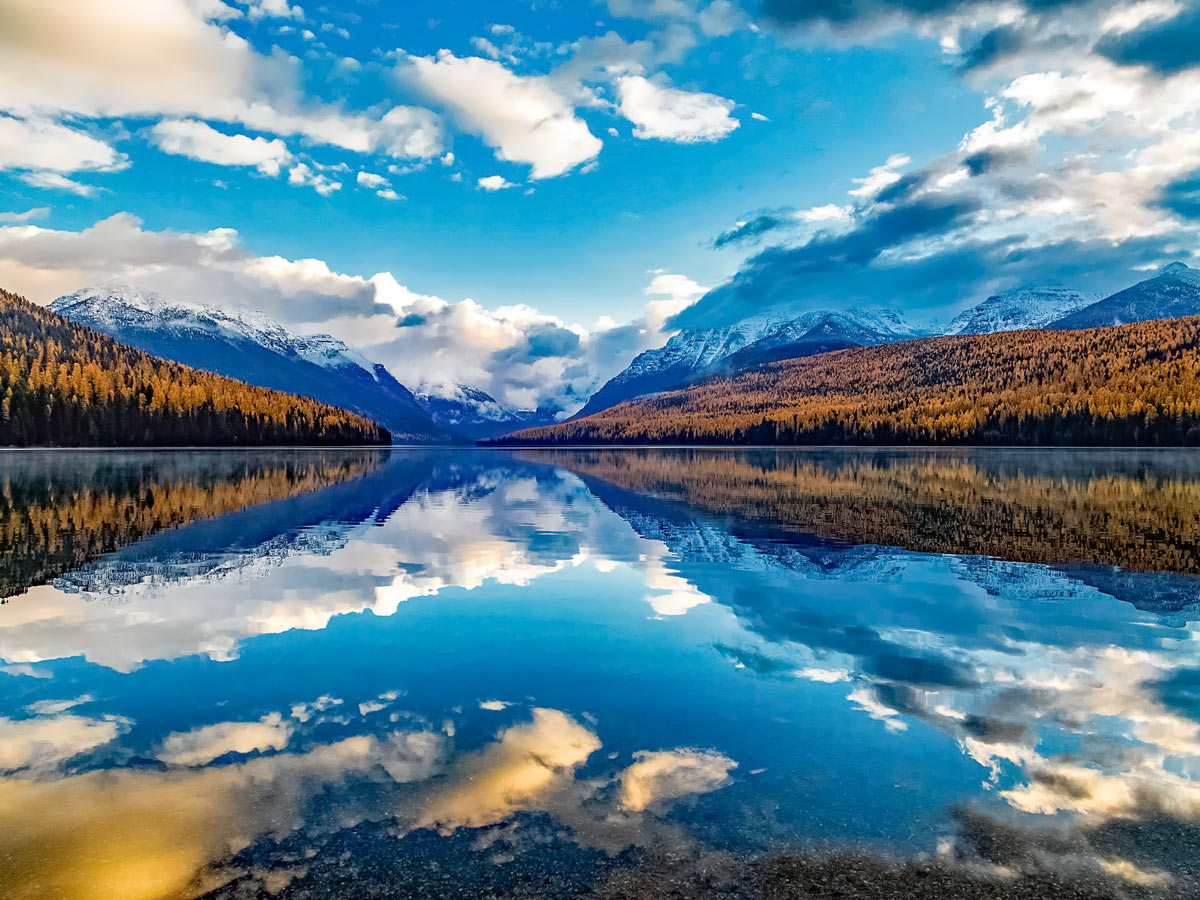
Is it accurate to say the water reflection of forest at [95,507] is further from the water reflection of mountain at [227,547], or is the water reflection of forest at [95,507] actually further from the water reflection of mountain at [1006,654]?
the water reflection of mountain at [1006,654]

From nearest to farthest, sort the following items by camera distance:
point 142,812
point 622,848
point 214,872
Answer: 1. point 214,872
2. point 622,848
3. point 142,812

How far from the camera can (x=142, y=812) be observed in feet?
30.5

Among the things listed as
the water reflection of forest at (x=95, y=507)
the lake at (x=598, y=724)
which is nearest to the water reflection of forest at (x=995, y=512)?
the lake at (x=598, y=724)

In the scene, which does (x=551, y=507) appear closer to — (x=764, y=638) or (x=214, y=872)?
(x=764, y=638)

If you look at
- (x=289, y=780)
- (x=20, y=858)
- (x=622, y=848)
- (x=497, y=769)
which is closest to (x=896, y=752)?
(x=622, y=848)

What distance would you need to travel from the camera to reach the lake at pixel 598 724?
8.17 metres

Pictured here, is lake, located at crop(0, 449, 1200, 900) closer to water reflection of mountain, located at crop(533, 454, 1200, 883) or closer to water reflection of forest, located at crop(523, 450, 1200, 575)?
water reflection of mountain, located at crop(533, 454, 1200, 883)

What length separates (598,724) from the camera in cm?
1265

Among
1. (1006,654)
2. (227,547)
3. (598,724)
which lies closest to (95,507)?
(227,547)

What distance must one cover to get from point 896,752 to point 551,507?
4832 cm

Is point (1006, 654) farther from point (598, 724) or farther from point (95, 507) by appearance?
point (95, 507)

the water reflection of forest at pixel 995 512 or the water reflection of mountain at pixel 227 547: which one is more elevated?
the water reflection of forest at pixel 995 512

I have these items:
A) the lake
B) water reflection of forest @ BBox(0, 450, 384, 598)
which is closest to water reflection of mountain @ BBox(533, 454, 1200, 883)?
the lake

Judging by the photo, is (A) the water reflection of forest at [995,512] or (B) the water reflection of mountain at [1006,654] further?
(A) the water reflection of forest at [995,512]
